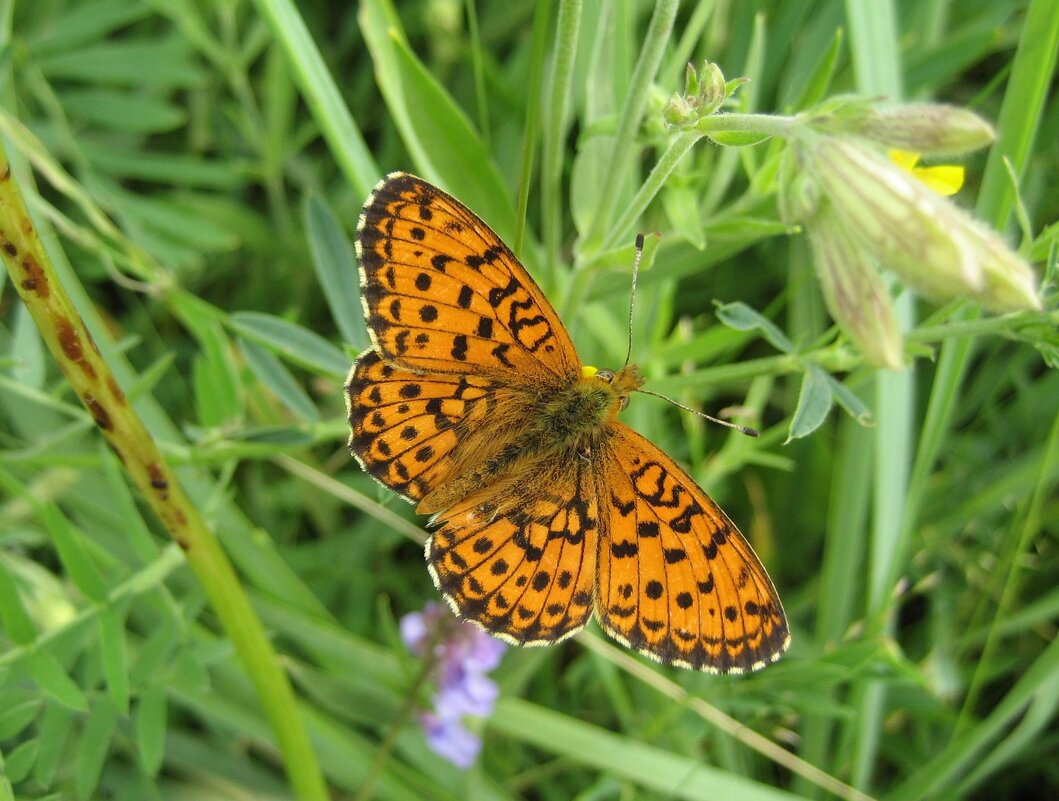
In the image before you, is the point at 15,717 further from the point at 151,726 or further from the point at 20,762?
the point at 151,726

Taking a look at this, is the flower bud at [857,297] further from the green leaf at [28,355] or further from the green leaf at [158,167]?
the green leaf at [158,167]

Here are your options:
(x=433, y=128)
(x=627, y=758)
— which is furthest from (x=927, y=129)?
(x=627, y=758)

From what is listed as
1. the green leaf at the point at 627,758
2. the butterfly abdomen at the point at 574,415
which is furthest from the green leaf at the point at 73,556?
the green leaf at the point at 627,758

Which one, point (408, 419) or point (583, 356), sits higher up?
point (408, 419)

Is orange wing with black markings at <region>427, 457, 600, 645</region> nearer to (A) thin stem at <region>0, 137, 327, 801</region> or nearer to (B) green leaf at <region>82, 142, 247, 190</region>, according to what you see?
(A) thin stem at <region>0, 137, 327, 801</region>

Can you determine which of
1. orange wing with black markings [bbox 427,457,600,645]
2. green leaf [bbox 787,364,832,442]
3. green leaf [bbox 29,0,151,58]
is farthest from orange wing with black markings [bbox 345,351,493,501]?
green leaf [bbox 29,0,151,58]
